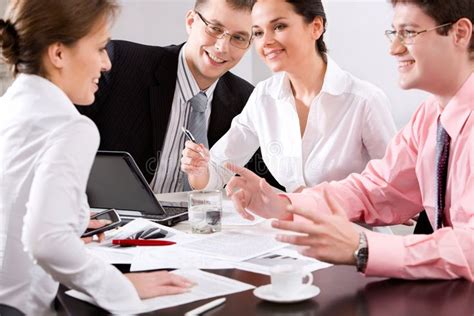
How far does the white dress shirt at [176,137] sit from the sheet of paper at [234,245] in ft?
3.69

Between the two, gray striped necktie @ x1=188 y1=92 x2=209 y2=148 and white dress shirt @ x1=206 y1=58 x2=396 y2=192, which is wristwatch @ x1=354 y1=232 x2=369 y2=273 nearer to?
white dress shirt @ x1=206 y1=58 x2=396 y2=192

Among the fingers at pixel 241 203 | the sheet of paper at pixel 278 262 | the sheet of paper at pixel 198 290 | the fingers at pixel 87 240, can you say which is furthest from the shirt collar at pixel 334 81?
the sheet of paper at pixel 198 290

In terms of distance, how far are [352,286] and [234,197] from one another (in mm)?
623

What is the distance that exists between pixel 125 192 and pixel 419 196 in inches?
33.8

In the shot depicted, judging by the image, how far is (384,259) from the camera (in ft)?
4.18

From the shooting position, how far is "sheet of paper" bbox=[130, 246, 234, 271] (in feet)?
4.59

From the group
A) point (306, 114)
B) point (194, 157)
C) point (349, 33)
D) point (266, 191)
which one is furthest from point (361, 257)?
point (349, 33)

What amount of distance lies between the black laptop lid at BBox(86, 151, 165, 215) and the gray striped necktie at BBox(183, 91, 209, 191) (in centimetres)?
88

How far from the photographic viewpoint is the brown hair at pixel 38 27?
123 centimetres

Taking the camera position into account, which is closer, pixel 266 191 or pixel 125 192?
pixel 266 191

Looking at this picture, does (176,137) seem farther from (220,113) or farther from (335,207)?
(335,207)

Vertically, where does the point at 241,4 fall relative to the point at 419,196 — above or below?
above

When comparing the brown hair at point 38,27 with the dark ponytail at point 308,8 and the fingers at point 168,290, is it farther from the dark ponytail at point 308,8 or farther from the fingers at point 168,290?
the dark ponytail at point 308,8

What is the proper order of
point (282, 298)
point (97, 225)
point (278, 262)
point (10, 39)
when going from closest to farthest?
point (282, 298)
point (10, 39)
point (278, 262)
point (97, 225)
